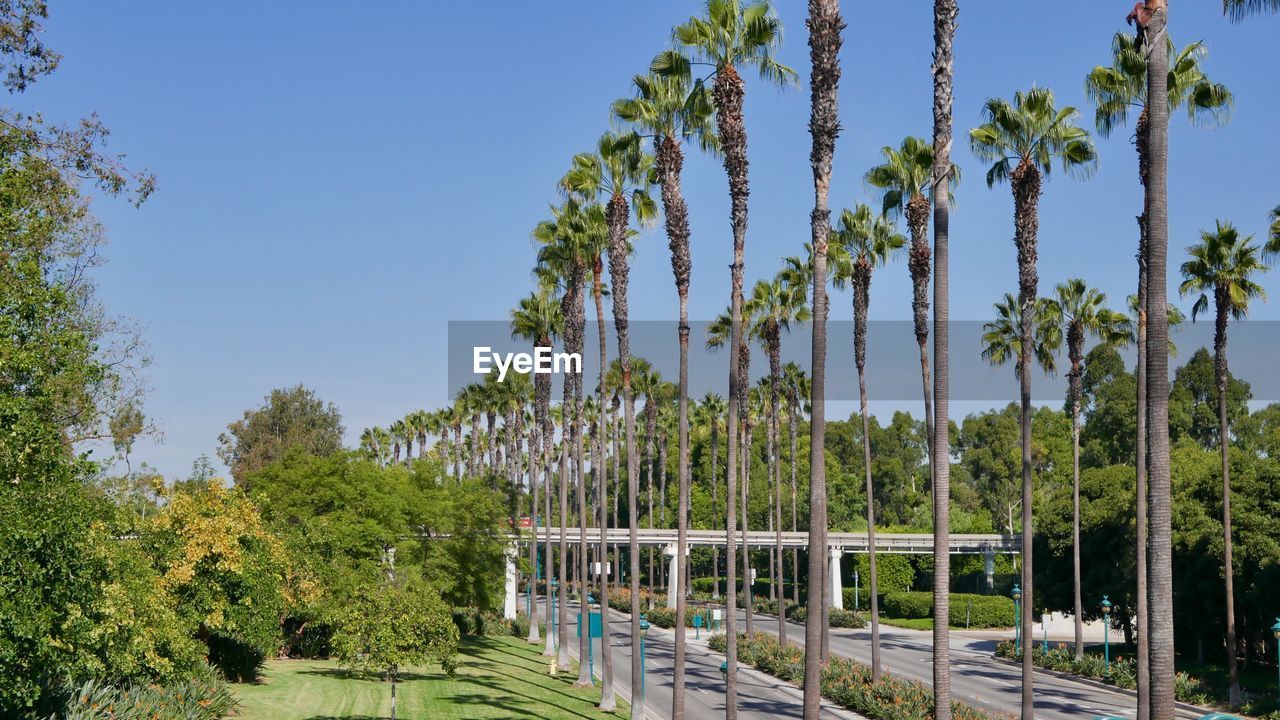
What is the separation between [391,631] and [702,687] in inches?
839

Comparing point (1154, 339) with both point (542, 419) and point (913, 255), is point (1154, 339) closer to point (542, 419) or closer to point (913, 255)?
point (913, 255)

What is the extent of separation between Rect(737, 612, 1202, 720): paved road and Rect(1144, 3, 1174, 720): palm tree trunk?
82.5 ft

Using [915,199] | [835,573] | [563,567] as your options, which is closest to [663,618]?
[835,573]

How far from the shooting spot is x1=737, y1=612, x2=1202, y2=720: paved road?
1670 inches

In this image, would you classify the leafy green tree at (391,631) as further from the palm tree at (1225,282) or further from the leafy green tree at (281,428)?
the leafy green tree at (281,428)

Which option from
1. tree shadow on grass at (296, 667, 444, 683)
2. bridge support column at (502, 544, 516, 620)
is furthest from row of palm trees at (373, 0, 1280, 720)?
bridge support column at (502, 544, 516, 620)

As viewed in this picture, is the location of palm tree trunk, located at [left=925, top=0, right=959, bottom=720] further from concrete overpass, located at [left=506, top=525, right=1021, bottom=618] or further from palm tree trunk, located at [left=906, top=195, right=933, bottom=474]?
concrete overpass, located at [left=506, top=525, right=1021, bottom=618]

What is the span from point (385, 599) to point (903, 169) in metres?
21.2

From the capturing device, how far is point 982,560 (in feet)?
330

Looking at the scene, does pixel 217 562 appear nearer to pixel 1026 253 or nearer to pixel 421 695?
pixel 421 695

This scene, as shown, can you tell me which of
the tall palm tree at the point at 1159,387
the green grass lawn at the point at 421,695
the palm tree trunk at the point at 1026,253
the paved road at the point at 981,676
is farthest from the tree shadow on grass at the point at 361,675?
the tall palm tree at the point at 1159,387

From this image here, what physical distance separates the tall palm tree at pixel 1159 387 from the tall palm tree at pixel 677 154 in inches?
548

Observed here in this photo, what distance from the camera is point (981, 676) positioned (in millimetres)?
53062

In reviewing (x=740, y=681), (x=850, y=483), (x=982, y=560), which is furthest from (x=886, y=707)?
(x=850, y=483)
